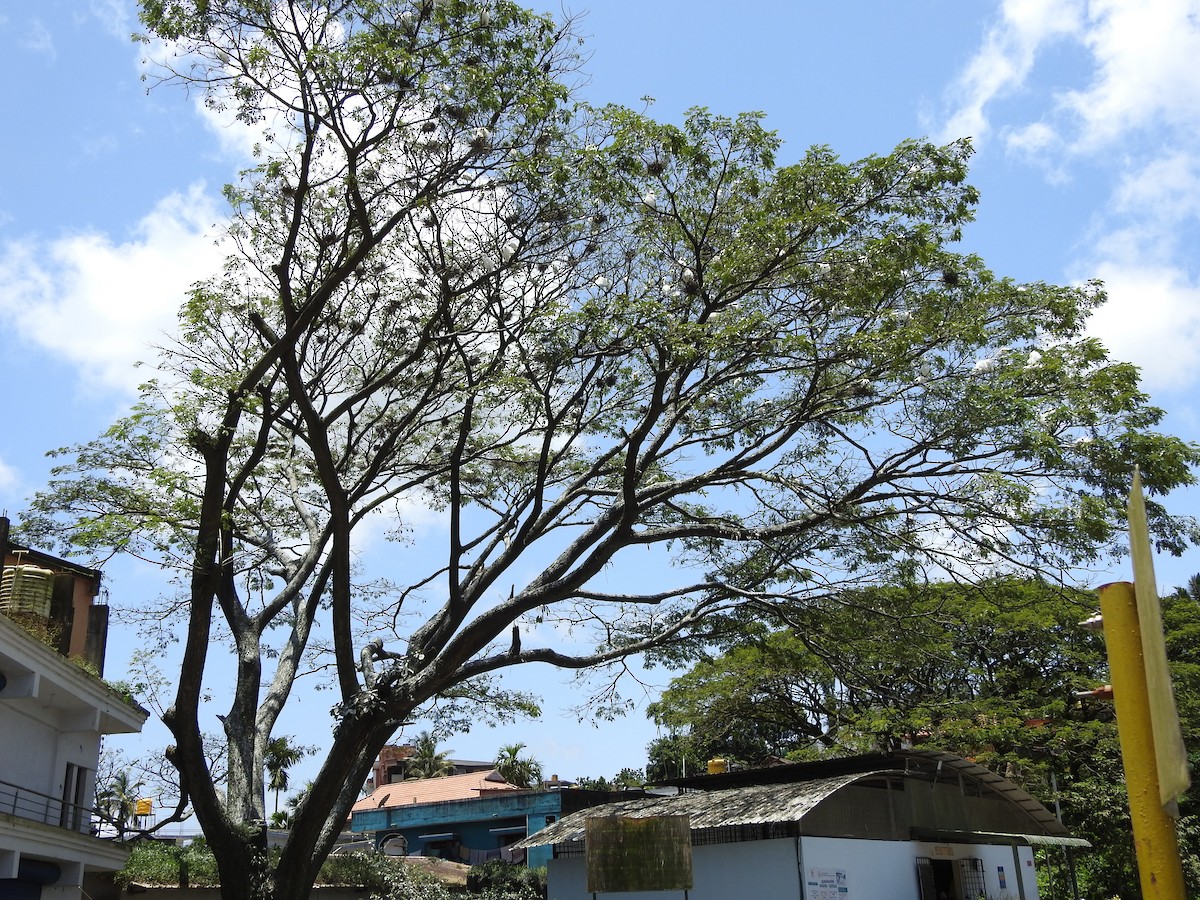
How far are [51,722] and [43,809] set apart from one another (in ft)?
3.70

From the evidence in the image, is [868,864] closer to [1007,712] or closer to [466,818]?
[1007,712]

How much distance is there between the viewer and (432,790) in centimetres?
3681

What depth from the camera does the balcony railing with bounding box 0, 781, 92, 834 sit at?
12.6 meters

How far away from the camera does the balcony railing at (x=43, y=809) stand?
1259 cm

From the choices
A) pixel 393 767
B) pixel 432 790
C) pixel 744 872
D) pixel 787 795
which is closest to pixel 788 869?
pixel 744 872

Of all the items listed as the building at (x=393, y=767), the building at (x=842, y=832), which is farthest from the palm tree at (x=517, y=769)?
the building at (x=842, y=832)

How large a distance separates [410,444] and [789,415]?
5447 mm

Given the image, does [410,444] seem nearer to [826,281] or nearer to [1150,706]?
[826,281]

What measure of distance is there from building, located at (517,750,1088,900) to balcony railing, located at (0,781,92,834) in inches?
264

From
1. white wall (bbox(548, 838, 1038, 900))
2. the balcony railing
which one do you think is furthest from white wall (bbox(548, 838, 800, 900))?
the balcony railing

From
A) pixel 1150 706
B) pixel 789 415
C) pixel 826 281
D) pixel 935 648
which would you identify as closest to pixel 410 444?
pixel 789 415

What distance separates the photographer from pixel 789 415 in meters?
13.2

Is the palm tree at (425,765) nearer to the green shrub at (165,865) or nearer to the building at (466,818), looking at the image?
the building at (466,818)

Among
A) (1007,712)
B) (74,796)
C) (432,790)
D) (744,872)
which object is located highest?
(1007,712)
